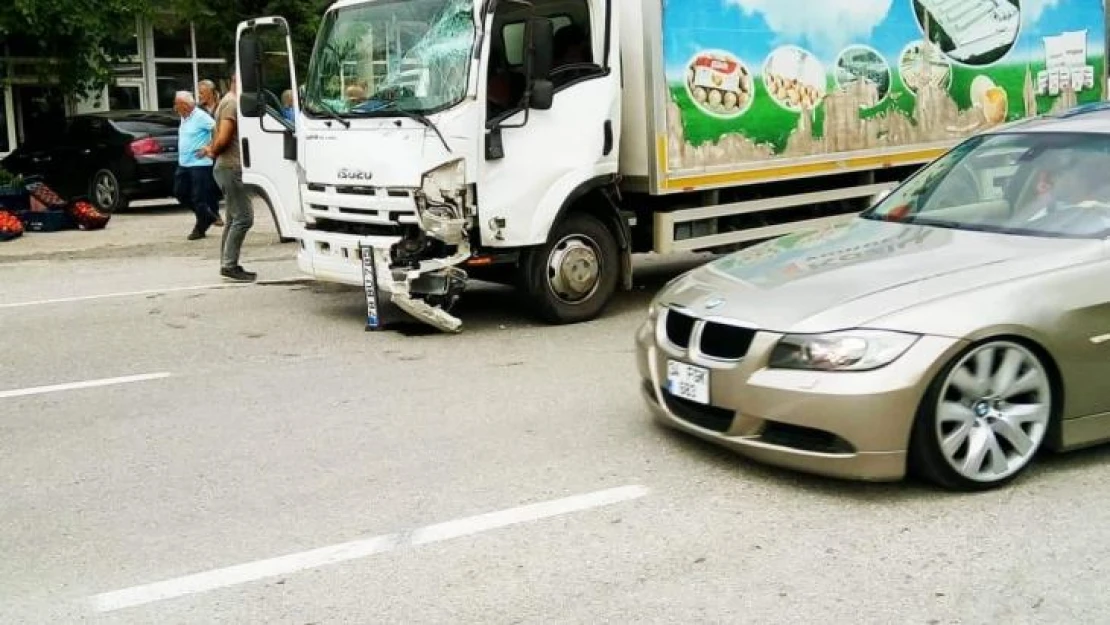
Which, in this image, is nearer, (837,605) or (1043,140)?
(837,605)

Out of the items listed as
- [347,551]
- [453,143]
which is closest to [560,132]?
[453,143]

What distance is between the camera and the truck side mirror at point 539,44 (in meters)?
8.23

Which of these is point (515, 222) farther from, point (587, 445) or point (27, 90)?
point (27, 90)

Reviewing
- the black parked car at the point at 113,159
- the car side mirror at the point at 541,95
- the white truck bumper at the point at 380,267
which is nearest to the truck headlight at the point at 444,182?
the white truck bumper at the point at 380,267

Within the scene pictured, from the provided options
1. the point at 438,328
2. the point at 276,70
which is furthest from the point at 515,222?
the point at 276,70

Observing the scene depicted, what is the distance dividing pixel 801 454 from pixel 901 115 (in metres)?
6.66

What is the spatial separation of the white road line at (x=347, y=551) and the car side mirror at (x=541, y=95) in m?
3.84

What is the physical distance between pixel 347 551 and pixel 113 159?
15.4m

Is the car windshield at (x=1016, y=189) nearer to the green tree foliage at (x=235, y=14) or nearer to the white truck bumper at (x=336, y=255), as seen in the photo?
the white truck bumper at (x=336, y=255)

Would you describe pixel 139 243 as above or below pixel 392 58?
below

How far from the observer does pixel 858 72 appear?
10500 millimetres

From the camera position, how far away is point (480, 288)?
1112cm

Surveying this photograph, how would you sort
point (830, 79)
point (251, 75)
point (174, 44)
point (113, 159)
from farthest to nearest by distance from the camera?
1. point (174, 44)
2. point (113, 159)
3. point (830, 79)
4. point (251, 75)

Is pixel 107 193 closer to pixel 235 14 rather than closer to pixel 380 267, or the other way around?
pixel 235 14
